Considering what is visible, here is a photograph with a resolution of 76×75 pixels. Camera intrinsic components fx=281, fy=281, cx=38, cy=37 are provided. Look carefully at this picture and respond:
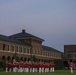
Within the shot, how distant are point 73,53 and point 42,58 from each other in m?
34.7

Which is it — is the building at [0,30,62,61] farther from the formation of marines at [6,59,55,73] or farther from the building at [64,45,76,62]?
the building at [64,45,76,62]

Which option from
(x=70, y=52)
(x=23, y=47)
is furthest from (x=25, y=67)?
(x=70, y=52)

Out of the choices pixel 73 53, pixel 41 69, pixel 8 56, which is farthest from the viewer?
pixel 73 53

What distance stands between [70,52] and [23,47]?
53795 mm

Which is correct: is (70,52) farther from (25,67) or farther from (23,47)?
(25,67)

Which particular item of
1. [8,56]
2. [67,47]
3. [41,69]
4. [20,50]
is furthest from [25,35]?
[67,47]

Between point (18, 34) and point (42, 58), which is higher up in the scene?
point (18, 34)

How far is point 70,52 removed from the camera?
126 meters

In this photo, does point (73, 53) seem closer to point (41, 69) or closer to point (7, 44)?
point (7, 44)

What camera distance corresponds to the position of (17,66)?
40906 millimetres

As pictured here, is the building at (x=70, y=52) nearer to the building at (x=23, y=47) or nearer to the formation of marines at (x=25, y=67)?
the building at (x=23, y=47)

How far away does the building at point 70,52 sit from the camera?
11778cm

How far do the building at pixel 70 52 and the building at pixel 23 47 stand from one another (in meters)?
21.5

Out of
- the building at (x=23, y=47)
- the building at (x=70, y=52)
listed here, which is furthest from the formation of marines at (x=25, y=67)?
the building at (x=70, y=52)
